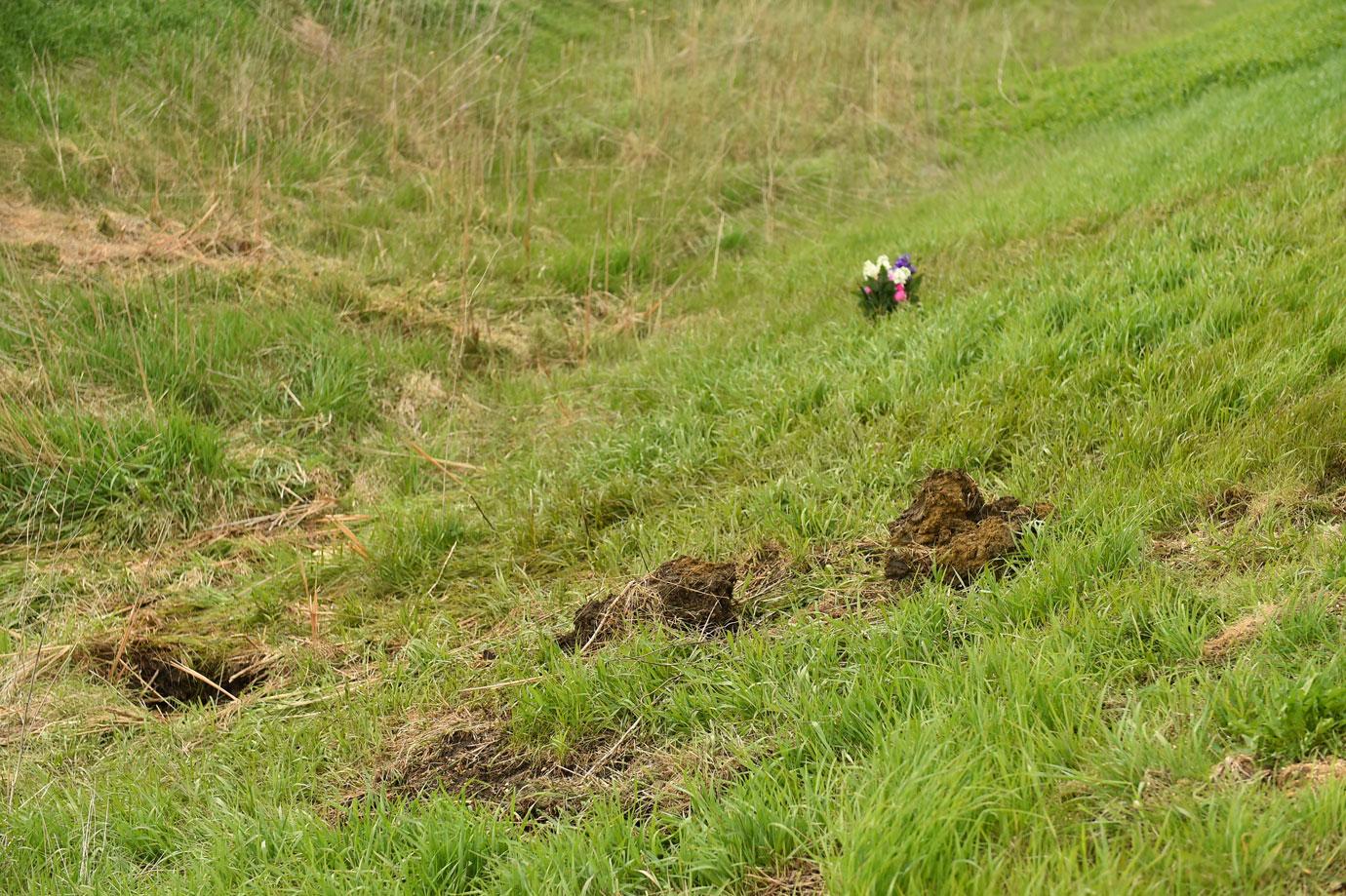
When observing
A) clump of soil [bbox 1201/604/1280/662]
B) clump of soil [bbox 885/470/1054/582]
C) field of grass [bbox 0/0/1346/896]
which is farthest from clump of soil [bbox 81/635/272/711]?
clump of soil [bbox 1201/604/1280/662]

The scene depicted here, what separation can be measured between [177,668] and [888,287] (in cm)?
385

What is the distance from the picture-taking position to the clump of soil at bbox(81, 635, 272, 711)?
12.1 feet

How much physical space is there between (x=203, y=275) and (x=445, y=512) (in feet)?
9.84

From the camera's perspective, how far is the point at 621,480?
445 centimetres

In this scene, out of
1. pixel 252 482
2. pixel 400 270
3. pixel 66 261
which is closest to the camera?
pixel 252 482

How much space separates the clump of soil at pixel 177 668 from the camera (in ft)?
12.1

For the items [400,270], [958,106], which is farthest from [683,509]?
[958,106]

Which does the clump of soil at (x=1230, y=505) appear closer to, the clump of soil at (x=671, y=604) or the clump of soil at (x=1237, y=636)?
the clump of soil at (x=1237, y=636)

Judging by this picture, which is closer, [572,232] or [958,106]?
[572,232]

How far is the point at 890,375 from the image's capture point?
4512mm

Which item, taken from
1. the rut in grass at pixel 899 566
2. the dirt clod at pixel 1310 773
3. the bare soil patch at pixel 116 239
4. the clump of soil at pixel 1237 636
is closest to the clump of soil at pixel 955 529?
the rut in grass at pixel 899 566

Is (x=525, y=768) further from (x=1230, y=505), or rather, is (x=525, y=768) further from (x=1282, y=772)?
(x=1230, y=505)

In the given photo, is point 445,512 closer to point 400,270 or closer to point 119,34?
point 400,270

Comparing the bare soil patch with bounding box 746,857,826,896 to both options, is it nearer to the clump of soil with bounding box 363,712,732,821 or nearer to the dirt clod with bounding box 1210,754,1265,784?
the clump of soil with bounding box 363,712,732,821
